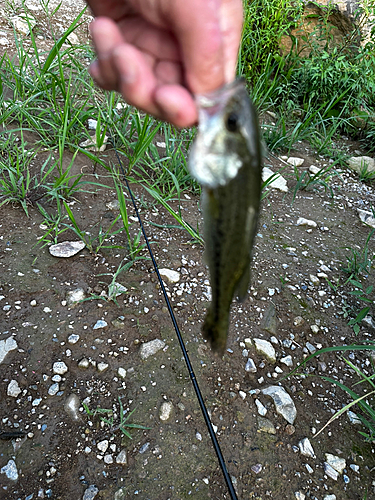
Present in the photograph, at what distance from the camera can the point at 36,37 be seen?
4379 millimetres

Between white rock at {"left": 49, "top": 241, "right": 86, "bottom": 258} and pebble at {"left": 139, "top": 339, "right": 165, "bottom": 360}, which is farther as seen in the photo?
white rock at {"left": 49, "top": 241, "right": 86, "bottom": 258}

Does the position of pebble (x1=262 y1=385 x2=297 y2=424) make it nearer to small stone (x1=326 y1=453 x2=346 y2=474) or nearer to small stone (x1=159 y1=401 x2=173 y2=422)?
small stone (x1=326 y1=453 x2=346 y2=474)

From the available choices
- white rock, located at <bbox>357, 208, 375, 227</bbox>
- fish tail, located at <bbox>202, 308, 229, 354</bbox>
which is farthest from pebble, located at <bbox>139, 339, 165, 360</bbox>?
white rock, located at <bbox>357, 208, 375, 227</bbox>

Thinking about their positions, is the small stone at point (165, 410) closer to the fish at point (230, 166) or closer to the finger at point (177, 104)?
the fish at point (230, 166)

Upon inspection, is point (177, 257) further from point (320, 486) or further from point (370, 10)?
point (370, 10)

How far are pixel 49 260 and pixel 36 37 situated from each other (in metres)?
3.36

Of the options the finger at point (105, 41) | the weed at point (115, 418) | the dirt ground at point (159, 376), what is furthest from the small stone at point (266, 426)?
the finger at point (105, 41)

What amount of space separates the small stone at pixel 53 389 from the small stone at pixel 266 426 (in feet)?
3.53

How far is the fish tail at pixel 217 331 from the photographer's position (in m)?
1.15

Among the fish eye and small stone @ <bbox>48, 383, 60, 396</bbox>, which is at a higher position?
the fish eye

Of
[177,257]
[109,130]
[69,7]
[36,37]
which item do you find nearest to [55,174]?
[109,130]

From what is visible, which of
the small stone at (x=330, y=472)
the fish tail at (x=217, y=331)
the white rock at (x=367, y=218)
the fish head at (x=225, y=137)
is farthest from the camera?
the white rock at (x=367, y=218)

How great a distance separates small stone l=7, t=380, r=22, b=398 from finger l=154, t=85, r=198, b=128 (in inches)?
60.5

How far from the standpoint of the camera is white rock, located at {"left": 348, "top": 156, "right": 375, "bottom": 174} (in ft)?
13.9
